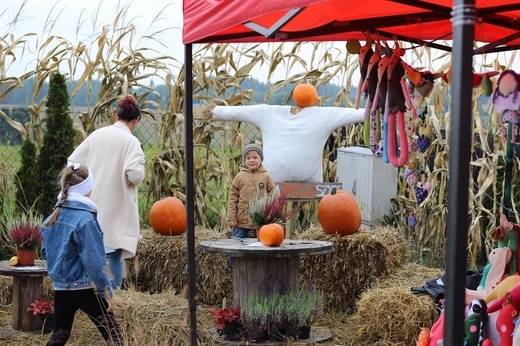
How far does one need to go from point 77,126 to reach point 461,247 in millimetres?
6477

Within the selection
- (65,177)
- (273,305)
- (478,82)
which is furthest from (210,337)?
(478,82)

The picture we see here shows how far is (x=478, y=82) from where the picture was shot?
425 centimetres

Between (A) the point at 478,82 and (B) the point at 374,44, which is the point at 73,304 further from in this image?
(A) the point at 478,82

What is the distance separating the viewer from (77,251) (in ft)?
16.5

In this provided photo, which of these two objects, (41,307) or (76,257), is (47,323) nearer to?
(41,307)

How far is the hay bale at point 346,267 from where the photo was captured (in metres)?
7.10

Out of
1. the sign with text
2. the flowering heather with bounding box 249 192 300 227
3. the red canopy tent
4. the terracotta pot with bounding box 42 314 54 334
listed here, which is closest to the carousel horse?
the red canopy tent

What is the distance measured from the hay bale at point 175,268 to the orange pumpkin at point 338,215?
0.92m

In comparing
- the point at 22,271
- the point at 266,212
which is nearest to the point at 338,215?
the point at 266,212

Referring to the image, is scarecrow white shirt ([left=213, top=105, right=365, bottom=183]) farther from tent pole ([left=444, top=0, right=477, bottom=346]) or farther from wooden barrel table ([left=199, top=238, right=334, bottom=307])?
tent pole ([left=444, top=0, right=477, bottom=346])

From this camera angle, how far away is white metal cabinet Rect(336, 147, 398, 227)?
8.33 m

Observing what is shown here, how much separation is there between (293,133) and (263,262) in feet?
5.35

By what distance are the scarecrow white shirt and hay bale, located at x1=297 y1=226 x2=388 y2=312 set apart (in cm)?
61

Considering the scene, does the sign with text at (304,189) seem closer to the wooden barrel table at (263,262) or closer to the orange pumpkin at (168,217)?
the orange pumpkin at (168,217)
